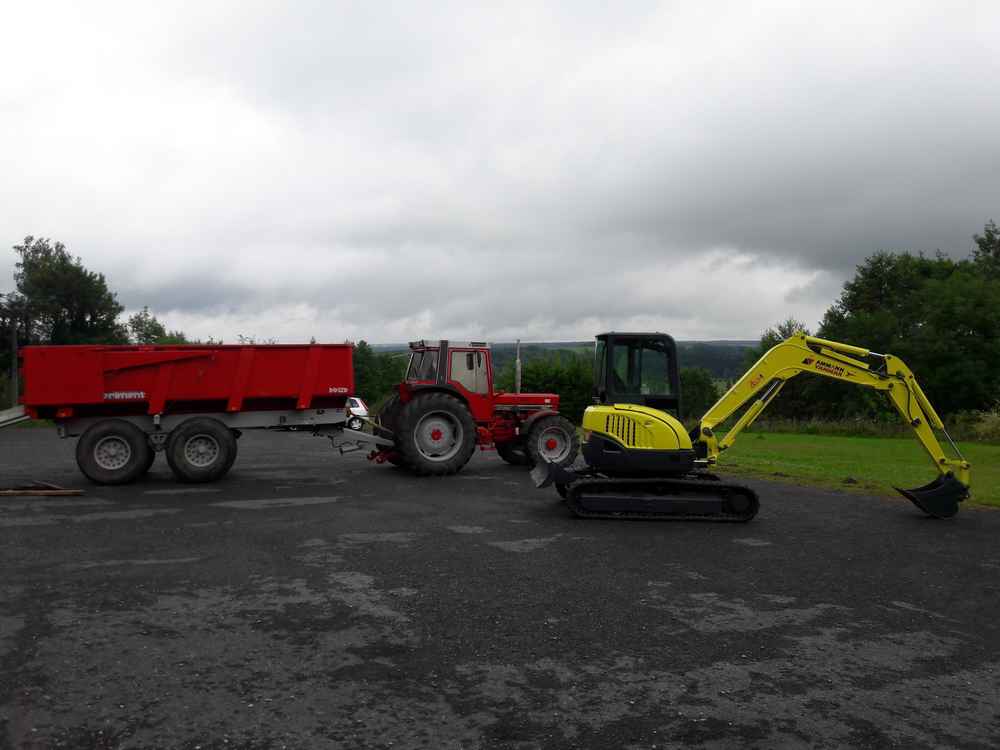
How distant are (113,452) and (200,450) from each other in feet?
4.52

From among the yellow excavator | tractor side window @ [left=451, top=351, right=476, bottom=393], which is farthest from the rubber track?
tractor side window @ [left=451, top=351, right=476, bottom=393]

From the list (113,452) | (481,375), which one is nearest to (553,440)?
(481,375)

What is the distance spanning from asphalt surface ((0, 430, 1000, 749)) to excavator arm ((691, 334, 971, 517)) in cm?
50

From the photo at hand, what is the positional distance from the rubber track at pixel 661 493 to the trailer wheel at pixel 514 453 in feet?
17.9

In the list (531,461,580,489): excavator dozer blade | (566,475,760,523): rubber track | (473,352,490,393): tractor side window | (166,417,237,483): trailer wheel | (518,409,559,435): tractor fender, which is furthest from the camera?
(518,409,559,435): tractor fender

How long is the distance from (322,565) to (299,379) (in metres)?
6.73

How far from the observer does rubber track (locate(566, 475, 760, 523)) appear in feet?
34.6

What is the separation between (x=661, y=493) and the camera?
1077cm

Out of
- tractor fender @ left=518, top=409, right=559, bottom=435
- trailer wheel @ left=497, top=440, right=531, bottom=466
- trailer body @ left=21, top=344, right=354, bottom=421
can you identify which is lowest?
trailer wheel @ left=497, top=440, right=531, bottom=466

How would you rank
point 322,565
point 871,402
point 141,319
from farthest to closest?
point 141,319, point 871,402, point 322,565

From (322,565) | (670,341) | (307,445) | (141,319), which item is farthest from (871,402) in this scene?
(141,319)

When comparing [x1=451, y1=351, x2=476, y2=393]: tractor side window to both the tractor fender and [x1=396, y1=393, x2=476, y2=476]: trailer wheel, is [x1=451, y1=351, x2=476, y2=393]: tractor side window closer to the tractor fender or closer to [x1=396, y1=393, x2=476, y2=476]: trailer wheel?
[x1=396, y1=393, x2=476, y2=476]: trailer wheel

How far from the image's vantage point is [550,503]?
39.0ft

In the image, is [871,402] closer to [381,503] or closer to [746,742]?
[381,503]
